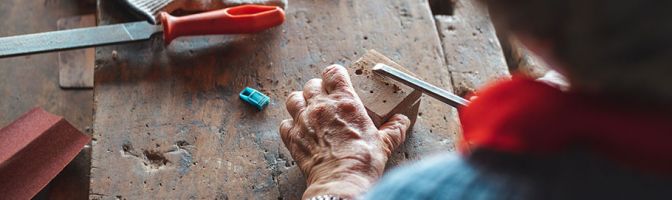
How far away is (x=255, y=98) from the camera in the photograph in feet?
3.92

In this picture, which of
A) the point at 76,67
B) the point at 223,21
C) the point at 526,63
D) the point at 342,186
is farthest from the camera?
the point at 76,67

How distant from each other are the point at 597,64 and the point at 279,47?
825mm

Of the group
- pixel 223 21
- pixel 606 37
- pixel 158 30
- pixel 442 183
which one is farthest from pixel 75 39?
pixel 606 37

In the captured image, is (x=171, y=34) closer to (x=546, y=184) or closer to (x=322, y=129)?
(x=322, y=129)

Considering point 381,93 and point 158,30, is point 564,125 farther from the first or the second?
point 158,30

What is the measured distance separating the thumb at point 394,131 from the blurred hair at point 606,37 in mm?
541

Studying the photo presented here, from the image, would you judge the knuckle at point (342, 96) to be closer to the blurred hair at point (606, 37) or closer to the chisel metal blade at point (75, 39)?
the chisel metal blade at point (75, 39)

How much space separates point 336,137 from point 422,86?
6.1 inches

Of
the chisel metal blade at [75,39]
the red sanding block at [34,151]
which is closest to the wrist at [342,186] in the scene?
the chisel metal blade at [75,39]

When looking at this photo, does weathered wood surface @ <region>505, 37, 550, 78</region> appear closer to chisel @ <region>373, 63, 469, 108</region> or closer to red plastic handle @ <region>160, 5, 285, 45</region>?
chisel @ <region>373, 63, 469, 108</region>

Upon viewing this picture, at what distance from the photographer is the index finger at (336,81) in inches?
43.7

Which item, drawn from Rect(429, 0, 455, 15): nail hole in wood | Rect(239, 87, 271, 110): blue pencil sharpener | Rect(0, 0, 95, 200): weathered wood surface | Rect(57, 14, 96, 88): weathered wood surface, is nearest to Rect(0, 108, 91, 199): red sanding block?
Rect(0, 0, 95, 200): weathered wood surface

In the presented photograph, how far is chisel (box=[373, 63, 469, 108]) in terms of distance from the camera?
1101 mm

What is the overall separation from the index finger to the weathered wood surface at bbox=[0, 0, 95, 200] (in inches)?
24.0
